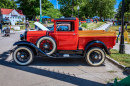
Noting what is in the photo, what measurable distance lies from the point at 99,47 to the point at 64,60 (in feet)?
6.50

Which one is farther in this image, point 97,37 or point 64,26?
point 64,26

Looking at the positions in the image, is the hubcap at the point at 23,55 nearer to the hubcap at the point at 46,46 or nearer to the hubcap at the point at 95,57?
the hubcap at the point at 46,46

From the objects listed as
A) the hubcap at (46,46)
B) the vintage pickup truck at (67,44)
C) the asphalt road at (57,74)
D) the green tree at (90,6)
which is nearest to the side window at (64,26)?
the vintage pickup truck at (67,44)

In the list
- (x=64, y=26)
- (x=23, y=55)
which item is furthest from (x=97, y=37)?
(x=23, y=55)

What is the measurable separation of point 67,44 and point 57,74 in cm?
155

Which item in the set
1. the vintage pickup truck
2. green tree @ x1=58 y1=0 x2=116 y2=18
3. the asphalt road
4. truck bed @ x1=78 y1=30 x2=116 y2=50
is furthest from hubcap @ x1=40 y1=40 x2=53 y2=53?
green tree @ x1=58 y1=0 x2=116 y2=18

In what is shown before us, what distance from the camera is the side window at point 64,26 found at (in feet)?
19.9

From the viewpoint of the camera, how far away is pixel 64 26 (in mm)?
6164

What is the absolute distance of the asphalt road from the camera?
4420 millimetres

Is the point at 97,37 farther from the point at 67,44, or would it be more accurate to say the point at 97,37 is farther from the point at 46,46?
the point at 46,46

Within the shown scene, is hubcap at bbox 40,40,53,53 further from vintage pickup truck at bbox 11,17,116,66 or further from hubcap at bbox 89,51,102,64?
hubcap at bbox 89,51,102,64

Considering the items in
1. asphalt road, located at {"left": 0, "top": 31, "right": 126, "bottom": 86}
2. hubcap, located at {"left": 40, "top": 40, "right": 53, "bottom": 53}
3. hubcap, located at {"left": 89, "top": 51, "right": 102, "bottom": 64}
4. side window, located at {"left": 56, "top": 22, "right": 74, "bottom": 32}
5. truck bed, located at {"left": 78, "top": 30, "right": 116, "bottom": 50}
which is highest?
side window, located at {"left": 56, "top": 22, "right": 74, "bottom": 32}

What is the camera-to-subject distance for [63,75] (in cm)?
504

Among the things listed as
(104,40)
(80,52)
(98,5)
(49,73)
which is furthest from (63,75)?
(98,5)
